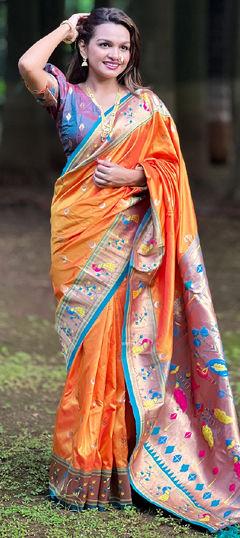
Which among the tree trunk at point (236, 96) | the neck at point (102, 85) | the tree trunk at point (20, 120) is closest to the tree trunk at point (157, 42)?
the tree trunk at point (236, 96)

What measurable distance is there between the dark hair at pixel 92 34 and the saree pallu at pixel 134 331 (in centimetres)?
11

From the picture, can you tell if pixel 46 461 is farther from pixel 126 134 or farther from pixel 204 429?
pixel 126 134

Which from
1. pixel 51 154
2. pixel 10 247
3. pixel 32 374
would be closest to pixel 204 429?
pixel 32 374

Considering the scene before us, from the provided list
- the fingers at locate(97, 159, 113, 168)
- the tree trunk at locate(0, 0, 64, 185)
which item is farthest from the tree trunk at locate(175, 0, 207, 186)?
the fingers at locate(97, 159, 113, 168)

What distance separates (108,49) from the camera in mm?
3619

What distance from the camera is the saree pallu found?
11.9 feet

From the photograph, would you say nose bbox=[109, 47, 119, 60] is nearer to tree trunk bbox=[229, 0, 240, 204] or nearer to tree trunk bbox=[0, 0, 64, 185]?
tree trunk bbox=[229, 0, 240, 204]

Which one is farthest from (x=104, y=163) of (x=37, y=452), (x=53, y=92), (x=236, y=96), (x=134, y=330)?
(x=236, y=96)

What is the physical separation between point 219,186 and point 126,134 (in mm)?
10062

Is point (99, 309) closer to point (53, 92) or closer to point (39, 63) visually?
point (53, 92)

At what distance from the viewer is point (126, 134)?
143 inches

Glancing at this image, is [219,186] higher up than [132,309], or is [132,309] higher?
[132,309]

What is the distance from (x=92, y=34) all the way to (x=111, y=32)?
92 mm

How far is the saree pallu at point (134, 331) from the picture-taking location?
11.9 feet
